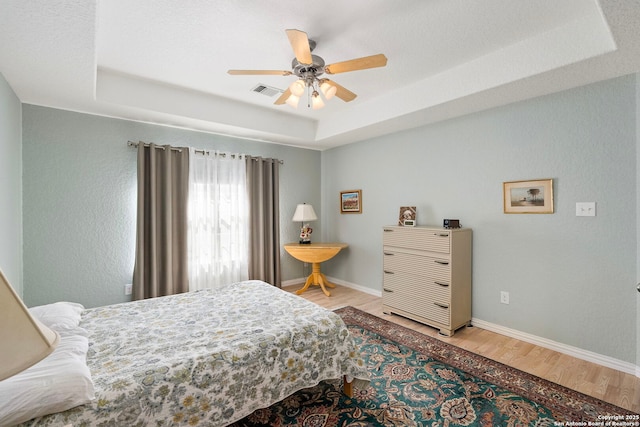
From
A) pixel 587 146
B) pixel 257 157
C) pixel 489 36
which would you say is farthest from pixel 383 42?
pixel 257 157

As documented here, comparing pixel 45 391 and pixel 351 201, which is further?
pixel 351 201

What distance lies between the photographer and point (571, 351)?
247cm

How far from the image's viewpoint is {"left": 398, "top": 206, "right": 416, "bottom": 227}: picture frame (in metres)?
3.52

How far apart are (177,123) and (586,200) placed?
414 centimetres

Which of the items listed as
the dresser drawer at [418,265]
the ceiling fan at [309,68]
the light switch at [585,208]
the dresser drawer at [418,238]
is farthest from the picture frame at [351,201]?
the light switch at [585,208]

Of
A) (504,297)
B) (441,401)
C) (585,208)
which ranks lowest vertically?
(441,401)

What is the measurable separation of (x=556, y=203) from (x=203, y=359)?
2996 mm

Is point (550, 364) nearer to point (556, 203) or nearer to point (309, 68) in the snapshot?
point (556, 203)

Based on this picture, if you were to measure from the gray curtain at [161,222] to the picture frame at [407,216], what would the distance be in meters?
2.68

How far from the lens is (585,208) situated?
240 cm

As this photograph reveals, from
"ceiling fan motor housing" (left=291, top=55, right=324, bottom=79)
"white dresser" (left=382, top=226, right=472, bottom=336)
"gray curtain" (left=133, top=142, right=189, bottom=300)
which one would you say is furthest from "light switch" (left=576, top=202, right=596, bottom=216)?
"gray curtain" (left=133, top=142, right=189, bottom=300)

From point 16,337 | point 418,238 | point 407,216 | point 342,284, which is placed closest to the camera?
point 16,337

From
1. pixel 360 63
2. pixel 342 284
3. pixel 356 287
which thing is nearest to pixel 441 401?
pixel 360 63

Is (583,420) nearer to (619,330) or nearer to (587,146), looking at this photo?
(619,330)
